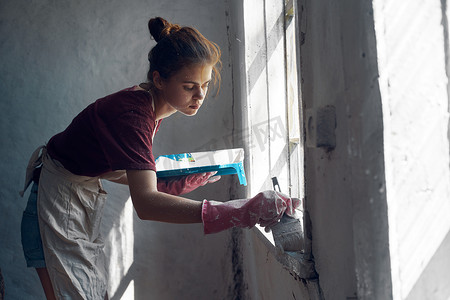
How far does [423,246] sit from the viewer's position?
1.76 feet

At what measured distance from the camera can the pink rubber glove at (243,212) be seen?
0.93 m

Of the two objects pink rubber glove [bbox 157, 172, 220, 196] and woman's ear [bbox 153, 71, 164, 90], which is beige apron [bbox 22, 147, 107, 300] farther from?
woman's ear [bbox 153, 71, 164, 90]

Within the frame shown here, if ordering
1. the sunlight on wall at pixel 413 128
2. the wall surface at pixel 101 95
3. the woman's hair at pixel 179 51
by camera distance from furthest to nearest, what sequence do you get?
1. the wall surface at pixel 101 95
2. the woman's hair at pixel 179 51
3. the sunlight on wall at pixel 413 128

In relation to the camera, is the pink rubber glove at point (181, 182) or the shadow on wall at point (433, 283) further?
the pink rubber glove at point (181, 182)

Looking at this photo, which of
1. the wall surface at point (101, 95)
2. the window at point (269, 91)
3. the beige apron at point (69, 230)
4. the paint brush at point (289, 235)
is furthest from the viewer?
the wall surface at point (101, 95)

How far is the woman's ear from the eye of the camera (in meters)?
1.25

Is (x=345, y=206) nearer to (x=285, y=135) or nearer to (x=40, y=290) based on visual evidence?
(x=285, y=135)

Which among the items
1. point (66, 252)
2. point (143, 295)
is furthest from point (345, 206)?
point (143, 295)

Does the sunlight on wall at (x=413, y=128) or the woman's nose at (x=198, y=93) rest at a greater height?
the woman's nose at (x=198, y=93)

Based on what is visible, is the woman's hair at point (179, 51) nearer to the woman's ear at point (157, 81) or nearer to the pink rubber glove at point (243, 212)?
the woman's ear at point (157, 81)

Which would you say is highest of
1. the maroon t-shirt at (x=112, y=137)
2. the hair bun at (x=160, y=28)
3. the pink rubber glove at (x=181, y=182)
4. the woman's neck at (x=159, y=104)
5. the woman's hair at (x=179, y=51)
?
the hair bun at (x=160, y=28)

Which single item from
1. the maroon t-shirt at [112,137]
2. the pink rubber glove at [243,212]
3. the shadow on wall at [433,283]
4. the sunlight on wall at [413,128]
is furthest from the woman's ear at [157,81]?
the shadow on wall at [433,283]

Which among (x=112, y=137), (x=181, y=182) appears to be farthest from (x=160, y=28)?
(x=181, y=182)

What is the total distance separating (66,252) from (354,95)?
1130 mm
